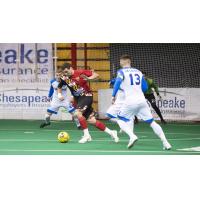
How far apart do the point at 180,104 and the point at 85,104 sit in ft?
28.3

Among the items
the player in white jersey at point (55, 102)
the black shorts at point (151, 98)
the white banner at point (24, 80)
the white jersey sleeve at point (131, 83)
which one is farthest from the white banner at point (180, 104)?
the white jersey sleeve at point (131, 83)

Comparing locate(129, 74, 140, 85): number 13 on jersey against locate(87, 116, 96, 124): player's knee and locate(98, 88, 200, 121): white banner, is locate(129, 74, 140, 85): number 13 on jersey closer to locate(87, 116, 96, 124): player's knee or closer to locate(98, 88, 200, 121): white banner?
locate(87, 116, 96, 124): player's knee

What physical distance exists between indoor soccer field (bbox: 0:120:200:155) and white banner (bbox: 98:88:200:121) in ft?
3.65

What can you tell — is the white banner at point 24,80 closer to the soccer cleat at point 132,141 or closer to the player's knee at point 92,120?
the player's knee at point 92,120

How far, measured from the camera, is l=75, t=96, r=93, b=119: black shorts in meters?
17.0

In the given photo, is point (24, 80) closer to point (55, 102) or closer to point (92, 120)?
point (55, 102)

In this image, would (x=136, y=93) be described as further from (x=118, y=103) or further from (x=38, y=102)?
(x=38, y=102)

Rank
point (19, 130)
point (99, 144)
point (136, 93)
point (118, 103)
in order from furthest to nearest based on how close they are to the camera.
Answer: point (19, 130) < point (118, 103) < point (99, 144) < point (136, 93)

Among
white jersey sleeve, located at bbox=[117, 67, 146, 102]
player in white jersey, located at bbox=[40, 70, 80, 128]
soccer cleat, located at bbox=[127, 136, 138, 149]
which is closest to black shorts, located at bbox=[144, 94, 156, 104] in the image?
player in white jersey, located at bbox=[40, 70, 80, 128]

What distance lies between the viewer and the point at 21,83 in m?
26.2

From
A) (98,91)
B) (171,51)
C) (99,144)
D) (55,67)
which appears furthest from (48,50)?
(99,144)

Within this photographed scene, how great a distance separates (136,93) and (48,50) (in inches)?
436

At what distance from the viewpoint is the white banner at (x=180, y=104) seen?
81.4 ft

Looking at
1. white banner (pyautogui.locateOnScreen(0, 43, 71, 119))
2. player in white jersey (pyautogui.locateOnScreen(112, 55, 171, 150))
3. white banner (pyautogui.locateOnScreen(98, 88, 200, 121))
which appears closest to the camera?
player in white jersey (pyautogui.locateOnScreen(112, 55, 171, 150))
